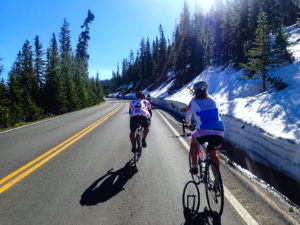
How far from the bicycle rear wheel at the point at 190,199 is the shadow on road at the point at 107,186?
4.28 ft

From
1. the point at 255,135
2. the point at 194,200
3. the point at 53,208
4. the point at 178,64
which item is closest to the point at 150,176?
the point at 194,200

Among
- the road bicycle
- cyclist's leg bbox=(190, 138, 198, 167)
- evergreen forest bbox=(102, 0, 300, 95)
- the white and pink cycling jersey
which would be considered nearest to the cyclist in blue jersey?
the road bicycle

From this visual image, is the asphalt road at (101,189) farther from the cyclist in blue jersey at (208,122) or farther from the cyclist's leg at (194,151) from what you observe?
the cyclist in blue jersey at (208,122)

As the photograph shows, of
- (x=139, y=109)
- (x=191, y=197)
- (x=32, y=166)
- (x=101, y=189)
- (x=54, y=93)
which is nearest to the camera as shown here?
(x=191, y=197)

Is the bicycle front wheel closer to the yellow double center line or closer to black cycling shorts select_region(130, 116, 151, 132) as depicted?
black cycling shorts select_region(130, 116, 151, 132)

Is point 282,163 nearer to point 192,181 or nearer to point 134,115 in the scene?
point 192,181

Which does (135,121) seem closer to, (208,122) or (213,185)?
A: (208,122)

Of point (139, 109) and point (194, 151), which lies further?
point (139, 109)

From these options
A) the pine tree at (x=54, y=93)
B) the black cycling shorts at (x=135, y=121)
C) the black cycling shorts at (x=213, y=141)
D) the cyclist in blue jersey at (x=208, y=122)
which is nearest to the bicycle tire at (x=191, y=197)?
the cyclist in blue jersey at (x=208, y=122)

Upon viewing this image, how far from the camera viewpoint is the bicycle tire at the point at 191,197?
3408 mm

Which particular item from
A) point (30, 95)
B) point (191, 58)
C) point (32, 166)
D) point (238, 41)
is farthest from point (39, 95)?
point (191, 58)

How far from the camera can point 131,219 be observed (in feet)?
10.0

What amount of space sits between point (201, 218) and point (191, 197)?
2.10 ft

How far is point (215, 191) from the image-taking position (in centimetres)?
338
